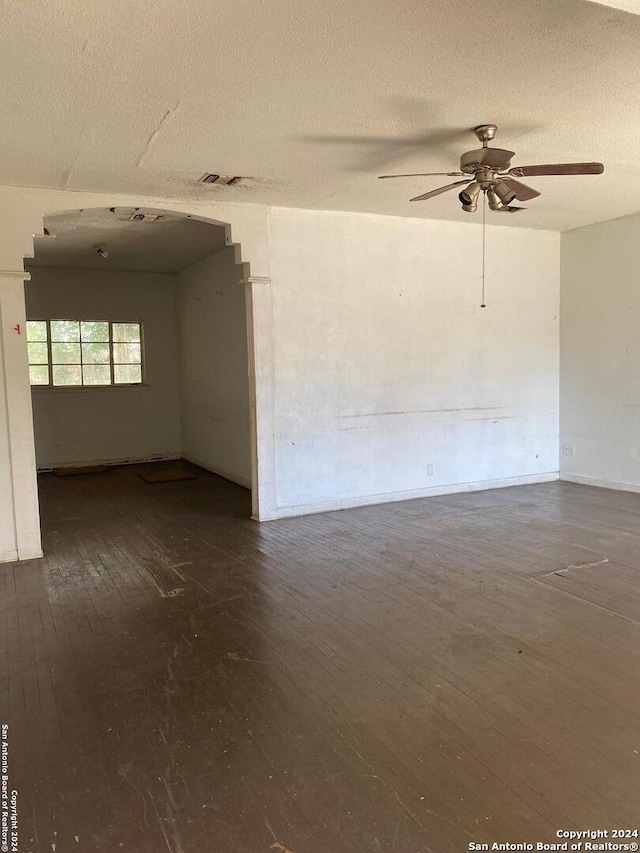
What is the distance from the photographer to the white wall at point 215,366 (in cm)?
695

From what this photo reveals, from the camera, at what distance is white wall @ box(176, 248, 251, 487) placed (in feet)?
22.8

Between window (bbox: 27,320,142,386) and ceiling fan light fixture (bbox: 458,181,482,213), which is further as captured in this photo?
window (bbox: 27,320,142,386)

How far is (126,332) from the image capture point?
29.3 ft

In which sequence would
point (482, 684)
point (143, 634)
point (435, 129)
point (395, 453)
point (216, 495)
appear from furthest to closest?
1. point (216, 495)
2. point (395, 453)
3. point (435, 129)
4. point (143, 634)
5. point (482, 684)

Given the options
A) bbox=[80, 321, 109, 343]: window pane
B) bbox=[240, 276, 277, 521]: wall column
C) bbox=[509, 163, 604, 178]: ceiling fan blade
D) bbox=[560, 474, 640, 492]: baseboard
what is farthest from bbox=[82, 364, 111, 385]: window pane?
bbox=[509, 163, 604, 178]: ceiling fan blade

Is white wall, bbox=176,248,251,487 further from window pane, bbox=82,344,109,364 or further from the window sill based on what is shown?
window pane, bbox=82,344,109,364

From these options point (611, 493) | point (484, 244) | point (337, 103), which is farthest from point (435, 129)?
point (611, 493)

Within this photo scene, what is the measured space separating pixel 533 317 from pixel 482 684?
201 inches

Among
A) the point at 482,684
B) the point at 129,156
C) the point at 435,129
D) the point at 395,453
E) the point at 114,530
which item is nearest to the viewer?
the point at 482,684

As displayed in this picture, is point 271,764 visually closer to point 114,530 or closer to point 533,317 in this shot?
point 114,530

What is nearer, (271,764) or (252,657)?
(271,764)

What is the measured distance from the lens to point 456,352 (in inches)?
247

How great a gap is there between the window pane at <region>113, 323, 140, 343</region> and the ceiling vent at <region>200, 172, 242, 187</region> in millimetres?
4869

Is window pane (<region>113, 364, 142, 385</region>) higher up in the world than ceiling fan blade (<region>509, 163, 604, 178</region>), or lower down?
lower down
